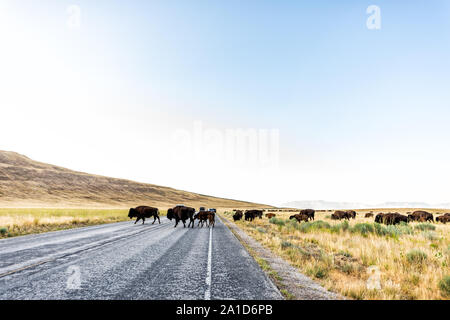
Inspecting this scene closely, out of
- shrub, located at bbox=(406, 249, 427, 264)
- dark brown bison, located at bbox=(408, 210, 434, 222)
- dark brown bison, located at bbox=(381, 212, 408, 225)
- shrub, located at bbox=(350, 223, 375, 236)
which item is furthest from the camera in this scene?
dark brown bison, located at bbox=(408, 210, 434, 222)

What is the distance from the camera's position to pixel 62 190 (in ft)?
342

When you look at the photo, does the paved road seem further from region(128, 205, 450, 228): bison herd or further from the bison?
the bison

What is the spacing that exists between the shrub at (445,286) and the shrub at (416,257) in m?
2.77

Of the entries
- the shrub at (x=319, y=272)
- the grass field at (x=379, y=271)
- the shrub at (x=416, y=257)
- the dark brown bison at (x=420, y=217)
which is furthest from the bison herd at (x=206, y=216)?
the shrub at (x=416, y=257)

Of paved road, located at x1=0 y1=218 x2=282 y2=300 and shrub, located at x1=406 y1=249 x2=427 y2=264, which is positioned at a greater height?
shrub, located at x1=406 y1=249 x2=427 y2=264

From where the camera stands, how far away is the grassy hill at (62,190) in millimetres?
85375

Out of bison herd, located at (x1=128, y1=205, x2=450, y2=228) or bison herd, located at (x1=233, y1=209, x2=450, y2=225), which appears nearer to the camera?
bison herd, located at (x1=128, y1=205, x2=450, y2=228)

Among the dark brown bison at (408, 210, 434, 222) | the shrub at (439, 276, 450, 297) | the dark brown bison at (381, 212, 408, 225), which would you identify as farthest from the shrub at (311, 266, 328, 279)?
the dark brown bison at (408, 210, 434, 222)

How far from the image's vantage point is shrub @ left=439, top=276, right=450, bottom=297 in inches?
262

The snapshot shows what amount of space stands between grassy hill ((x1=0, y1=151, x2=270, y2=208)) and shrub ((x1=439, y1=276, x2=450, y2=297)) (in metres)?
85.7

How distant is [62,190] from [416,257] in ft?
380

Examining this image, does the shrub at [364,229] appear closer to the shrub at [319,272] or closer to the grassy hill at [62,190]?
the shrub at [319,272]
